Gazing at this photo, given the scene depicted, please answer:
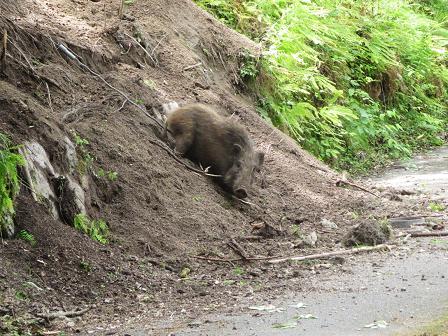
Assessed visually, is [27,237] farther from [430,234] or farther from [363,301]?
[430,234]

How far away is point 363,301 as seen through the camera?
7.18 metres

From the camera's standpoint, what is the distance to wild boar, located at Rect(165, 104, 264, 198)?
36.2ft

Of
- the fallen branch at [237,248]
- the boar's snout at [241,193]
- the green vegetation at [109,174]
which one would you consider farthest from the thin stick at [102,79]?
the fallen branch at [237,248]

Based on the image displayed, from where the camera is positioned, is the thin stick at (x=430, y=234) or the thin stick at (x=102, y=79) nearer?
the thin stick at (x=430, y=234)

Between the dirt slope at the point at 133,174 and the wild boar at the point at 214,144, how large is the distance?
0.95 ft

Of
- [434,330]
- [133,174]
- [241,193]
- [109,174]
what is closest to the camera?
[434,330]

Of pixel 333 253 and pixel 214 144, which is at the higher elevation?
pixel 214 144

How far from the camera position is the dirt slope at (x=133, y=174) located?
7.40 metres

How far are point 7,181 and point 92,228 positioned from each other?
135cm

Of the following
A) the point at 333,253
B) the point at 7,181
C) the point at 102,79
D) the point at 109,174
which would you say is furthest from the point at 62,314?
the point at 102,79

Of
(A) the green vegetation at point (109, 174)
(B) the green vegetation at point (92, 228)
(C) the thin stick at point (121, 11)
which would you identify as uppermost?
(C) the thin stick at point (121, 11)

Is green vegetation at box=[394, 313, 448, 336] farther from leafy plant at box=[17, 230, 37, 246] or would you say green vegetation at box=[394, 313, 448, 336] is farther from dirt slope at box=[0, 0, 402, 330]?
leafy plant at box=[17, 230, 37, 246]

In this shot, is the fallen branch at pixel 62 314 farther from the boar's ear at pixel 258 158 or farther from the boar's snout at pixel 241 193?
the boar's ear at pixel 258 158

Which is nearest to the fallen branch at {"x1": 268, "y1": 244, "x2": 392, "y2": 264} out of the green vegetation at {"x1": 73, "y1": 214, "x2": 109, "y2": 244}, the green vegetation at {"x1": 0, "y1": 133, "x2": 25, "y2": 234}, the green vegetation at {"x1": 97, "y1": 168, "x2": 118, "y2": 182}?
the green vegetation at {"x1": 73, "y1": 214, "x2": 109, "y2": 244}
